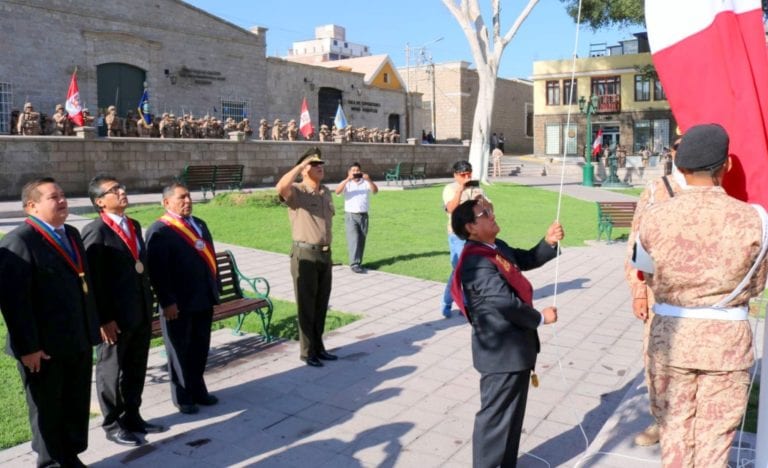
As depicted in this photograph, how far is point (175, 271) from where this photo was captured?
4.85m

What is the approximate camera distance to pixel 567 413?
195 inches

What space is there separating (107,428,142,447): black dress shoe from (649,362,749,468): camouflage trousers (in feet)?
10.4

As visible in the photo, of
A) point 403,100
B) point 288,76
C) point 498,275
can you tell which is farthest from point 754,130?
point 403,100

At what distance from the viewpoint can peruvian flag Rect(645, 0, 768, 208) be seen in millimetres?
3143

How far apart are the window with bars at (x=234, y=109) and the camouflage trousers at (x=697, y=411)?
29968mm

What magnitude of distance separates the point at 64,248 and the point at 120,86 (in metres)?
25.6

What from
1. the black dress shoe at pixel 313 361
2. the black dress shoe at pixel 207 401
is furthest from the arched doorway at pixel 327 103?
the black dress shoe at pixel 207 401

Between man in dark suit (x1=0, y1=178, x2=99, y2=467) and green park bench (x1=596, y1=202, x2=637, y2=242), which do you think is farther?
green park bench (x1=596, y1=202, x2=637, y2=242)

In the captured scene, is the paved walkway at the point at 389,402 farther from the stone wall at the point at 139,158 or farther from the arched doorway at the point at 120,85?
the arched doorway at the point at 120,85

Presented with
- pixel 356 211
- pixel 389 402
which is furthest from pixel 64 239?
pixel 356 211

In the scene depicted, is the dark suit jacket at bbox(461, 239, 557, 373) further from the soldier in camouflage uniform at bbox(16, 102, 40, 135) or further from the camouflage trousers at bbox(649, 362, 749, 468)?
the soldier in camouflage uniform at bbox(16, 102, 40, 135)

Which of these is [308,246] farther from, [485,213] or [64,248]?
[485,213]

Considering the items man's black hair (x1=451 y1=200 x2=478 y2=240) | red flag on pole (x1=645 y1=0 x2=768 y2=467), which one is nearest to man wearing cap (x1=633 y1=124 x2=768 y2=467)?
red flag on pole (x1=645 y1=0 x2=768 y2=467)

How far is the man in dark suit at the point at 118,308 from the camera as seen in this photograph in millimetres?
4285
